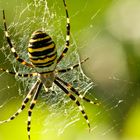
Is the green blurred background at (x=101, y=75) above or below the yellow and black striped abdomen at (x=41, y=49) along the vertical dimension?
below

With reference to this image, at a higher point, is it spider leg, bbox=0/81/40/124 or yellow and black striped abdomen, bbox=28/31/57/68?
yellow and black striped abdomen, bbox=28/31/57/68

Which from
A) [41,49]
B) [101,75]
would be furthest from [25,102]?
[41,49]

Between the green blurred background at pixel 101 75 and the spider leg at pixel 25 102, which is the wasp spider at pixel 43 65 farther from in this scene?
the green blurred background at pixel 101 75

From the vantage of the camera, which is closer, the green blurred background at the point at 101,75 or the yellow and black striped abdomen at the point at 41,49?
the yellow and black striped abdomen at the point at 41,49

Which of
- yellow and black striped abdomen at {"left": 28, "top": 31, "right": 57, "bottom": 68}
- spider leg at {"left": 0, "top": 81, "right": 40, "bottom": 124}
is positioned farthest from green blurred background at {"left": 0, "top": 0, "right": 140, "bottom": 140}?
yellow and black striped abdomen at {"left": 28, "top": 31, "right": 57, "bottom": 68}

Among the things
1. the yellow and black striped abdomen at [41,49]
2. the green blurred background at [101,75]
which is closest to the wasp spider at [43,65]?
the yellow and black striped abdomen at [41,49]

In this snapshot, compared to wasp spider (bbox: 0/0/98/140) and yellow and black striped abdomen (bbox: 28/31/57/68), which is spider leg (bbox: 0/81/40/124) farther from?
yellow and black striped abdomen (bbox: 28/31/57/68)

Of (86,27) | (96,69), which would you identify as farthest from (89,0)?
(96,69)
